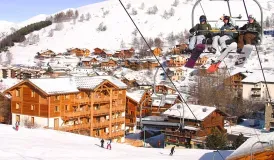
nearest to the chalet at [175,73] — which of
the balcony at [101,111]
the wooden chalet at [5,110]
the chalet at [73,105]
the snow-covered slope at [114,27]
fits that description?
the chalet at [73,105]

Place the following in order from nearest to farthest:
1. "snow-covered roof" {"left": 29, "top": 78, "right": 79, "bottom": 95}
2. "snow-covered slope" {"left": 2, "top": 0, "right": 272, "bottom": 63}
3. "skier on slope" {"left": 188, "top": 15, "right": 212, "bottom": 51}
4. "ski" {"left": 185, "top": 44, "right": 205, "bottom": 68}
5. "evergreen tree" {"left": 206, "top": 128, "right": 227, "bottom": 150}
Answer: "ski" {"left": 185, "top": 44, "right": 205, "bottom": 68} → "skier on slope" {"left": 188, "top": 15, "right": 212, "bottom": 51} → "evergreen tree" {"left": 206, "top": 128, "right": 227, "bottom": 150} → "snow-covered roof" {"left": 29, "top": 78, "right": 79, "bottom": 95} → "snow-covered slope" {"left": 2, "top": 0, "right": 272, "bottom": 63}

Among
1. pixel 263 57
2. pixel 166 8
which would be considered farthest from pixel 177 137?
pixel 166 8

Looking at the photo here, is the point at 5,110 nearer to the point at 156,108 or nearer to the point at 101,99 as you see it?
the point at 101,99

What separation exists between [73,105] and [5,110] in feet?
20.2

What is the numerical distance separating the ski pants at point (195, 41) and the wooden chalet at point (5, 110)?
23173 mm

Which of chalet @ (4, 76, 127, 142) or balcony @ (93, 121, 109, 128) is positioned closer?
chalet @ (4, 76, 127, 142)

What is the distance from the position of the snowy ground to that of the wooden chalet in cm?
893

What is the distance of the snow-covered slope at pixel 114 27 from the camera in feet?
285

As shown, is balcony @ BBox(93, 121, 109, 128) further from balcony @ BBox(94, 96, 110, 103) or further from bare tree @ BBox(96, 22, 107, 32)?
bare tree @ BBox(96, 22, 107, 32)

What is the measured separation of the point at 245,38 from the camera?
5.57 m

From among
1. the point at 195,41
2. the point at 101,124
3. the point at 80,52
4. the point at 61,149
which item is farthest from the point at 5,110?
the point at 80,52

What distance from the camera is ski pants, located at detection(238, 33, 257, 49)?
17.9 feet

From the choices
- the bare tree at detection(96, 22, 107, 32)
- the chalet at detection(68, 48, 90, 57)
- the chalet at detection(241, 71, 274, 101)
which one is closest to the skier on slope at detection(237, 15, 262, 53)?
the chalet at detection(241, 71, 274, 101)

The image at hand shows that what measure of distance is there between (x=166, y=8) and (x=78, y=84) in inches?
3804
